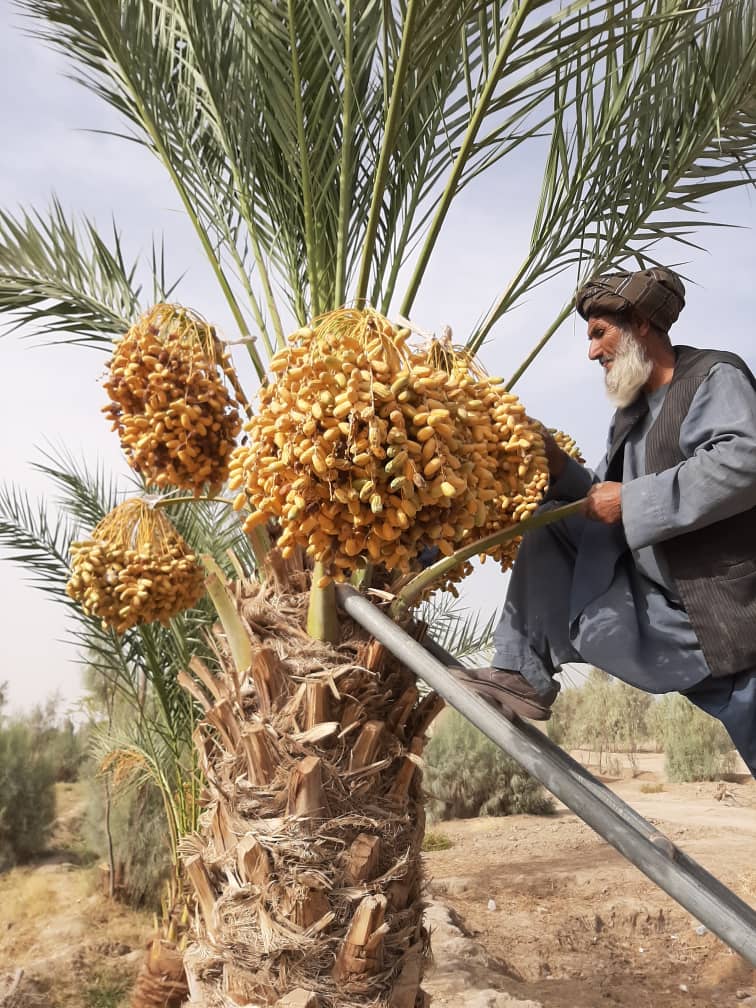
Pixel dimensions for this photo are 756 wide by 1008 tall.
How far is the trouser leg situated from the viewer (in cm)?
261

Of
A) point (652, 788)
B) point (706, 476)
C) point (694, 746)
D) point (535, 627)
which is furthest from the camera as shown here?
point (694, 746)

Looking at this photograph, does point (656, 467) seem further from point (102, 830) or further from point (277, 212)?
point (102, 830)

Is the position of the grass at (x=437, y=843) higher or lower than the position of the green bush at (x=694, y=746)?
lower

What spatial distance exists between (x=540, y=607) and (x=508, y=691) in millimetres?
293

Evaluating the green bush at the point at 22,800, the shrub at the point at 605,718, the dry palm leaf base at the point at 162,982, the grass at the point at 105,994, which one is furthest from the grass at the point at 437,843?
the shrub at the point at 605,718

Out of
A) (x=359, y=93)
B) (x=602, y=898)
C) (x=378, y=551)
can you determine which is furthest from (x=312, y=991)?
(x=602, y=898)

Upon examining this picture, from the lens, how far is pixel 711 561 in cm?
237

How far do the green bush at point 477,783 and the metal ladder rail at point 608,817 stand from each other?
9394 mm

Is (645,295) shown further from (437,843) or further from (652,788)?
(652,788)

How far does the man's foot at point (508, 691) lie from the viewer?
2445mm

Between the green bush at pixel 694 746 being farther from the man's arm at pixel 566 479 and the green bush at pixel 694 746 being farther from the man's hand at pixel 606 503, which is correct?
the man's hand at pixel 606 503

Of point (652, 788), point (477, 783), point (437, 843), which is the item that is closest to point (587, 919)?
point (437, 843)

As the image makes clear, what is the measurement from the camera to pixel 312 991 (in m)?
2.28

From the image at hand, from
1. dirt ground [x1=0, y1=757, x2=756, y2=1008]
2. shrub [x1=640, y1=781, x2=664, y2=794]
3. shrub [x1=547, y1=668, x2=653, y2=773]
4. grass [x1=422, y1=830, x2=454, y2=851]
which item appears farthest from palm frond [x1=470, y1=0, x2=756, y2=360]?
shrub [x1=547, y1=668, x2=653, y2=773]
